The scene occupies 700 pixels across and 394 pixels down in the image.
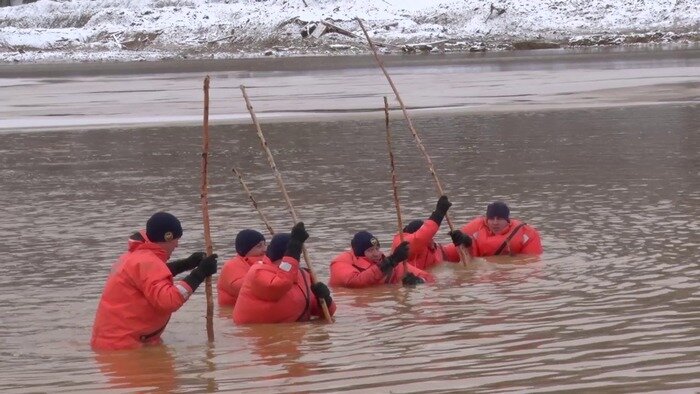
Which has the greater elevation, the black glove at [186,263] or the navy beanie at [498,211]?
the black glove at [186,263]

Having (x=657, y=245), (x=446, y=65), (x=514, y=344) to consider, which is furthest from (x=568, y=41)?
(x=514, y=344)

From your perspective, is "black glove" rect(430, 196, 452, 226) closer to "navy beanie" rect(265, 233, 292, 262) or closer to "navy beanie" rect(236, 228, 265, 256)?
"navy beanie" rect(236, 228, 265, 256)

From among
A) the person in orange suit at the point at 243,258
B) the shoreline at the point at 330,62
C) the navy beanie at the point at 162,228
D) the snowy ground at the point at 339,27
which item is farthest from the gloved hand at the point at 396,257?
the snowy ground at the point at 339,27

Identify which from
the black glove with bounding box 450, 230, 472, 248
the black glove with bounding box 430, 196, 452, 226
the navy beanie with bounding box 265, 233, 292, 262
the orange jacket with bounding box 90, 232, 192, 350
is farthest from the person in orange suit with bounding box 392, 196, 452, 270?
the orange jacket with bounding box 90, 232, 192, 350

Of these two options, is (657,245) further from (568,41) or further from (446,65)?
(568,41)

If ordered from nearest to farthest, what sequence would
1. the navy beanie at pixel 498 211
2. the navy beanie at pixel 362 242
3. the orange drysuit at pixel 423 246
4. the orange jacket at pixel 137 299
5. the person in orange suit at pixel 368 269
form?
the orange jacket at pixel 137 299
the person in orange suit at pixel 368 269
the navy beanie at pixel 362 242
the orange drysuit at pixel 423 246
the navy beanie at pixel 498 211

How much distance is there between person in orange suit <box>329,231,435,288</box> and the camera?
1117cm

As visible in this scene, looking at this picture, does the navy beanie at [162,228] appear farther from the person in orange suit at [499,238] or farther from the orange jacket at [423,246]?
the person in orange suit at [499,238]

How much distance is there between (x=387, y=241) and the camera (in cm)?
1350

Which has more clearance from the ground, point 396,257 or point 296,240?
point 296,240

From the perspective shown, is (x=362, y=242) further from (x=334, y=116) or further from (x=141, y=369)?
(x=334, y=116)

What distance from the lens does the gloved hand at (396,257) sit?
11.0 metres

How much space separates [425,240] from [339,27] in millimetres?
49554

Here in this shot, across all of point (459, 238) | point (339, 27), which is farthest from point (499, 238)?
point (339, 27)
